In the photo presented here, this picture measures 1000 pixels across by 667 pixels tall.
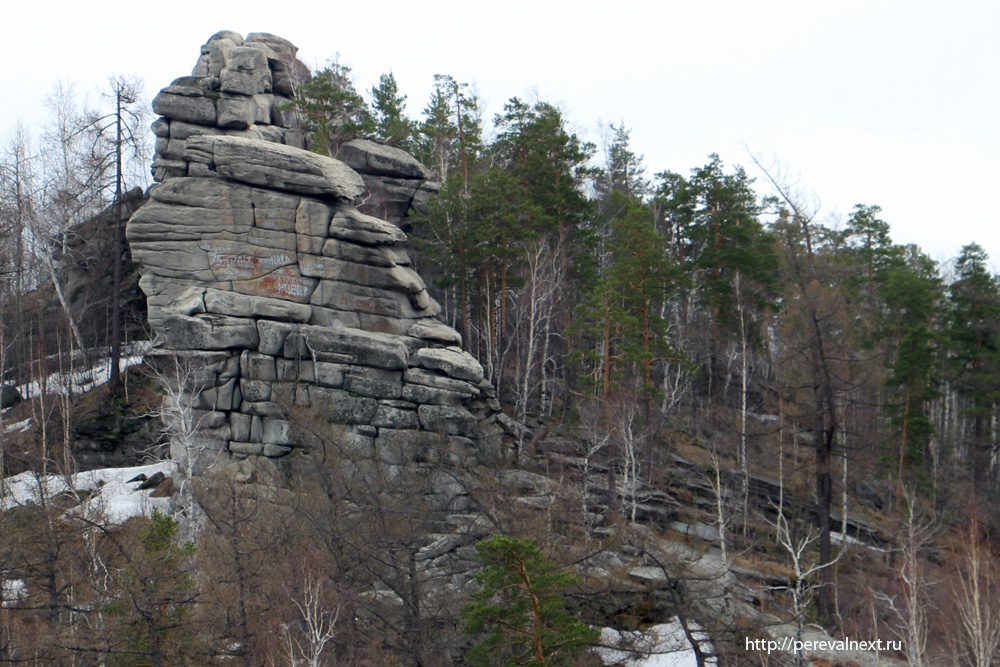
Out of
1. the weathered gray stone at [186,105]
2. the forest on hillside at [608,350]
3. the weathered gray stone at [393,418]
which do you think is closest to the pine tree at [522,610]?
the forest on hillside at [608,350]

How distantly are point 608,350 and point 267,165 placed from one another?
13.6 meters

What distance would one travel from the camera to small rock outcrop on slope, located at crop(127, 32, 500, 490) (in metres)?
23.5

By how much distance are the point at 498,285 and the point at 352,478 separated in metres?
12.4

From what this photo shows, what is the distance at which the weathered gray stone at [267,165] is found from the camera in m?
25.3

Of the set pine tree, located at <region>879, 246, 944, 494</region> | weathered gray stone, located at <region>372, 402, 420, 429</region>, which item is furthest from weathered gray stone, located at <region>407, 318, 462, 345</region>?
pine tree, located at <region>879, 246, 944, 494</region>

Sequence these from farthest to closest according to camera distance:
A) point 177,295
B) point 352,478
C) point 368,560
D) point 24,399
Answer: point 24,399, point 177,295, point 352,478, point 368,560

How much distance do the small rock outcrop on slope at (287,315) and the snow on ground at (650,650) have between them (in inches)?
338

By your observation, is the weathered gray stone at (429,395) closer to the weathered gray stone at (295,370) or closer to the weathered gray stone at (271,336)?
the weathered gray stone at (295,370)

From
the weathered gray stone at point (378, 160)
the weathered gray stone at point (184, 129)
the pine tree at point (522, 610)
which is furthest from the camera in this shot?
the weathered gray stone at point (378, 160)

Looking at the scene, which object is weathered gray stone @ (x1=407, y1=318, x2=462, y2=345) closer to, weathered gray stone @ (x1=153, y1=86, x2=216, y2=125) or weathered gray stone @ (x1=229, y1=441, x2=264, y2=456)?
weathered gray stone @ (x1=229, y1=441, x2=264, y2=456)

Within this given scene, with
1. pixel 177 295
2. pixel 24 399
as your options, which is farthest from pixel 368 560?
pixel 24 399

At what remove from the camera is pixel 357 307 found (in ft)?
84.6

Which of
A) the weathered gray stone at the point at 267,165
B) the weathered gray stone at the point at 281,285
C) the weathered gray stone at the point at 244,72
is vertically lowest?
the weathered gray stone at the point at 281,285

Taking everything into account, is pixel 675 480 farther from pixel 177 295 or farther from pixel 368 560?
→ pixel 177 295
